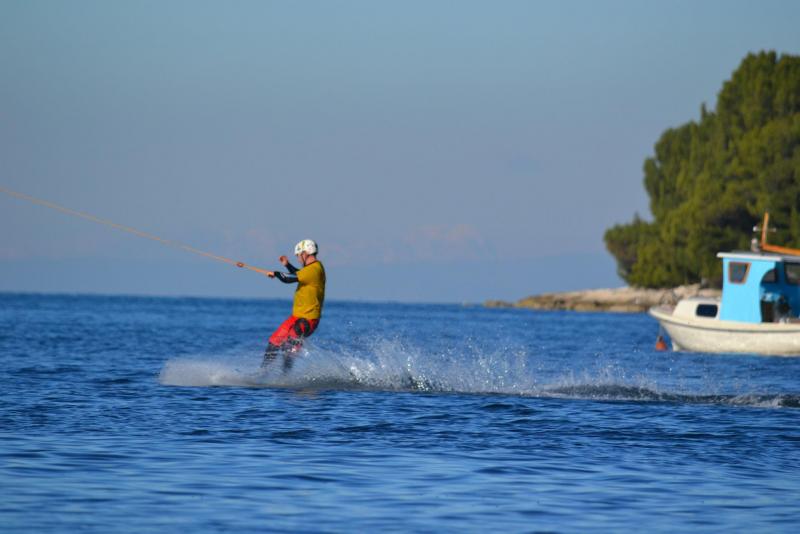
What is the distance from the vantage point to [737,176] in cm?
8338

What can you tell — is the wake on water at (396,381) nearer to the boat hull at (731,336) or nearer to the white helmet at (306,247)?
the white helmet at (306,247)

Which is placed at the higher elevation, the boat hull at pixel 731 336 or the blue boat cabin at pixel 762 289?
the blue boat cabin at pixel 762 289

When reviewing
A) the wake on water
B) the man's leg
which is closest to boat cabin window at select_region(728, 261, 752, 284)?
the wake on water

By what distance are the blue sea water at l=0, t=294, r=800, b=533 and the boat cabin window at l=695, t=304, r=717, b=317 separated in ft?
54.9

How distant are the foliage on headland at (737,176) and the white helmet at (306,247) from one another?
64.1m

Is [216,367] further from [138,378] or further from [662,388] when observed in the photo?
[662,388]

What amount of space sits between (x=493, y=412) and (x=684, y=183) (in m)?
79.3

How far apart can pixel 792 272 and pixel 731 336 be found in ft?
9.87

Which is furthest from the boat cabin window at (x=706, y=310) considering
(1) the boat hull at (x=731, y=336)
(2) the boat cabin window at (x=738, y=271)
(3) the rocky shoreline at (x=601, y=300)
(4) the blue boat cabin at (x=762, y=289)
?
(3) the rocky shoreline at (x=601, y=300)

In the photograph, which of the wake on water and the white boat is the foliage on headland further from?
the wake on water

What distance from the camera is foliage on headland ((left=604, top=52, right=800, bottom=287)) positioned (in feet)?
263

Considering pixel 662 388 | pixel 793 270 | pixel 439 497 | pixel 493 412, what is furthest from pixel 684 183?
pixel 439 497

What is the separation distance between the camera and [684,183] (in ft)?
308

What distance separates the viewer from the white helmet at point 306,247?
64.1 ft
